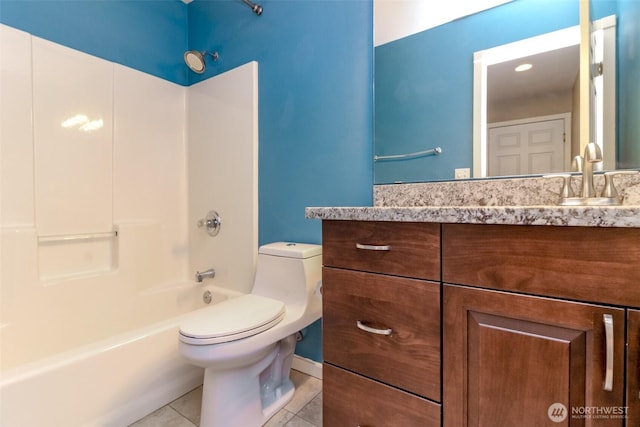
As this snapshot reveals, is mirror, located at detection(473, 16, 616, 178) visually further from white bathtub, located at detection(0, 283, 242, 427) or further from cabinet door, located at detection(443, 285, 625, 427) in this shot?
white bathtub, located at detection(0, 283, 242, 427)

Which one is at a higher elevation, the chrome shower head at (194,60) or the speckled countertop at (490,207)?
the chrome shower head at (194,60)

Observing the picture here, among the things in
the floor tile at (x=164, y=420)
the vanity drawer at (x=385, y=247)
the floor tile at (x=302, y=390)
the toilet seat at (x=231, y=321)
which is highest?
the vanity drawer at (x=385, y=247)

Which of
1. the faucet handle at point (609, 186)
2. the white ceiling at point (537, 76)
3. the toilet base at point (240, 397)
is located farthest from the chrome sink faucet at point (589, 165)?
the toilet base at point (240, 397)

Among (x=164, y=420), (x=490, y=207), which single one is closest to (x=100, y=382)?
(x=164, y=420)

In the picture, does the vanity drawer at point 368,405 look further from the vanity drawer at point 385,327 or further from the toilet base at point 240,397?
the toilet base at point 240,397

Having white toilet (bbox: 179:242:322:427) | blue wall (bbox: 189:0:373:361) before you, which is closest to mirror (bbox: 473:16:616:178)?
blue wall (bbox: 189:0:373:361)

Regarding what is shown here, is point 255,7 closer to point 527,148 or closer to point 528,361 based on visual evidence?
point 527,148

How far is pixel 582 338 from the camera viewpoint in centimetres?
52

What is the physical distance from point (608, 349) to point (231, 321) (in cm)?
103

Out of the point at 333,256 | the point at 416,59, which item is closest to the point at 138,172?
the point at 333,256

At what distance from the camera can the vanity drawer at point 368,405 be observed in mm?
687

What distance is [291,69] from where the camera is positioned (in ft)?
5.30

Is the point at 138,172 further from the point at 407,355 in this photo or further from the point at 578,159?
the point at 578,159

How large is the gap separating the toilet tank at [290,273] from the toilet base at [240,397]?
24 centimetres
